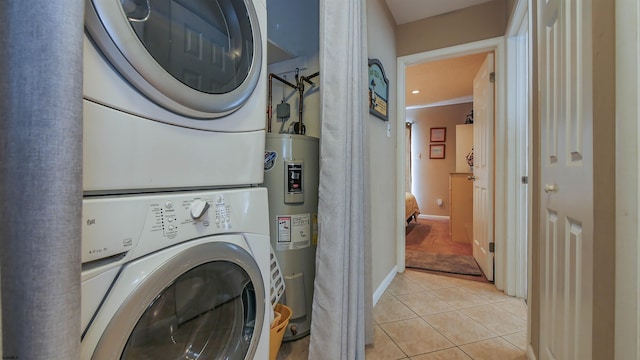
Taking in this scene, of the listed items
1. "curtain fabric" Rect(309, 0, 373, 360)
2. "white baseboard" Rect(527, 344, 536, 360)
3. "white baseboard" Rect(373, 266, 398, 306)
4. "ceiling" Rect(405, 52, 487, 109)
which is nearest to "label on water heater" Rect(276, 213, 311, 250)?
"curtain fabric" Rect(309, 0, 373, 360)

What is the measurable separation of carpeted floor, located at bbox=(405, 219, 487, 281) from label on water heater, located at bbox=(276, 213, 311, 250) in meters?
1.69

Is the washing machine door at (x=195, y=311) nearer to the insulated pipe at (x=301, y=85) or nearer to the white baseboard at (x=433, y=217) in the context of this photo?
the insulated pipe at (x=301, y=85)

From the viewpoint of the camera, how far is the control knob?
73 cm

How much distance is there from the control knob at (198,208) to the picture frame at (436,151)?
584cm

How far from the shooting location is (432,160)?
5.91 m

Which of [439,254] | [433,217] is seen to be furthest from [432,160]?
[439,254]

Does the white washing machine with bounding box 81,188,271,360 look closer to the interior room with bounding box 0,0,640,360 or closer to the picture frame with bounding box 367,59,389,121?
the interior room with bounding box 0,0,640,360

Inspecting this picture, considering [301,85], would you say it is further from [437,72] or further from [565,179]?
[437,72]

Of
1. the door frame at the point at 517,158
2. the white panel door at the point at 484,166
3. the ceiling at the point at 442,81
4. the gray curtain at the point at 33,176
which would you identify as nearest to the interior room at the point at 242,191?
the gray curtain at the point at 33,176

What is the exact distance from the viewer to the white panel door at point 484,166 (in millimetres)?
2355

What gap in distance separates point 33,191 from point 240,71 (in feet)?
2.08

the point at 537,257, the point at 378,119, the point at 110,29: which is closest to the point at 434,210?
the point at 378,119

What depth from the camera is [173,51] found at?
0.70 meters

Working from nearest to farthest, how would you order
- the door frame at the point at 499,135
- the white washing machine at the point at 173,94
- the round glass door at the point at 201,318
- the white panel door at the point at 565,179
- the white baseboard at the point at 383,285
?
the white washing machine at the point at 173,94 → the round glass door at the point at 201,318 → the white panel door at the point at 565,179 → the white baseboard at the point at 383,285 → the door frame at the point at 499,135
